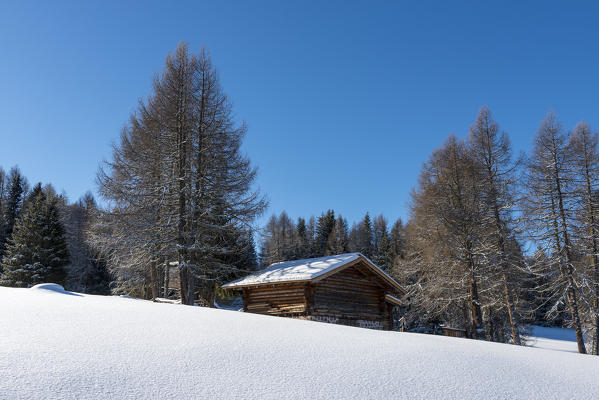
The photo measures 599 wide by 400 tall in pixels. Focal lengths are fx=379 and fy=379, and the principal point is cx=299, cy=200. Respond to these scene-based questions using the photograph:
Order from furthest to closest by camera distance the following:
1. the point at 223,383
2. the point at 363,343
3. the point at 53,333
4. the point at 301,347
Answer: the point at 363,343
the point at 301,347
the point at 53,333
the point at 223,383

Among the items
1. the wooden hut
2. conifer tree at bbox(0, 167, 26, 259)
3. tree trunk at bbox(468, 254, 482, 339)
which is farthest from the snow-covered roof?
conifer tree at bbox(0, 167, 26, 259)

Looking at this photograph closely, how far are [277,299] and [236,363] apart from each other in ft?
41.1

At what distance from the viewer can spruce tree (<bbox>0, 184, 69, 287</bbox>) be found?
98.6 ft

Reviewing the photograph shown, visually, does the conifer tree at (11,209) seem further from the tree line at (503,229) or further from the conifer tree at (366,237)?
the conifer tree at (366,237)

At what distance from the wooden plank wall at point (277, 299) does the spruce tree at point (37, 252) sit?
21661mm

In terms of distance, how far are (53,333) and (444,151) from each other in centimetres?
2262

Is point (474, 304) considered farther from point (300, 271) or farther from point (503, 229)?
point (300, 271)

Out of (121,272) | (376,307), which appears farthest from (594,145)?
(121,272)

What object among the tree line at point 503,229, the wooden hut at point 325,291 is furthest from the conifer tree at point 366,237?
the wooden hut at point 325,291

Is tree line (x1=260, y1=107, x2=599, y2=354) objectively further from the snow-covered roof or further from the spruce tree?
the spruce tree

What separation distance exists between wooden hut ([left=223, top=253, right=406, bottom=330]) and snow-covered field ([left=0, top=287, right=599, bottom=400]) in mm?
8178

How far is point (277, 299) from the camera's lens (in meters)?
17.8

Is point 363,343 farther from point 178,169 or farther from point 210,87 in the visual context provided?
point 210,87

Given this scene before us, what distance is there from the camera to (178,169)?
1883cm
